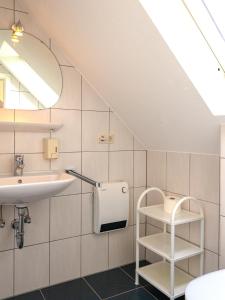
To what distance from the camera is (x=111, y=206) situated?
6.78 feet

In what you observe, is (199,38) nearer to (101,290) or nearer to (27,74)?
(27,74)

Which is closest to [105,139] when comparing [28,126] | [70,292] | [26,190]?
[28,126]

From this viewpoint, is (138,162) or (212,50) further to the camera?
(138,162)

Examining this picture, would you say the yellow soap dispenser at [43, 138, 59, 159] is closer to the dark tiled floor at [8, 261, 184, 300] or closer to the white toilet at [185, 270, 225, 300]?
the dark tiled floor at [8, 261, 184, 300]

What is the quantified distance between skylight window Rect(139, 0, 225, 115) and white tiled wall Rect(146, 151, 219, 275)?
485 mm

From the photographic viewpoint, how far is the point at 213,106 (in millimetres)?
1489

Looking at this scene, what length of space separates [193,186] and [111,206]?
62 cm

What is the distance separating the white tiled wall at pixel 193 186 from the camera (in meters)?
1.75

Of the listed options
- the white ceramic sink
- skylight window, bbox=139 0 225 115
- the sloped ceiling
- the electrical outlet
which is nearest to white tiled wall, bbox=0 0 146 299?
the electrical outlet

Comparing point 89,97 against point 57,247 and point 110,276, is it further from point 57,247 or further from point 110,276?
point 110,276

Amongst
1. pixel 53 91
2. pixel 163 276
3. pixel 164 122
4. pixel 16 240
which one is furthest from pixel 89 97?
pixel 163 276

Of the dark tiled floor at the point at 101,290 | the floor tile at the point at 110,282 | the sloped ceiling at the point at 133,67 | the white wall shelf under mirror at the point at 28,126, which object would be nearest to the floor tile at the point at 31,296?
the dark tiled floor at the point at 101,290

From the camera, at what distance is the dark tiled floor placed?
184 centimetres

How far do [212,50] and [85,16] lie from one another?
737 millimetres
